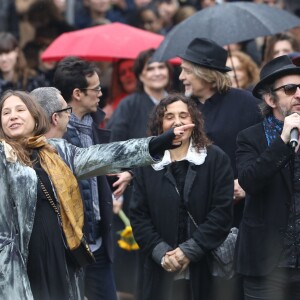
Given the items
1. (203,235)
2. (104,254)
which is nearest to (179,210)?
(203,235)

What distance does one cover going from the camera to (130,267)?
9.63 m

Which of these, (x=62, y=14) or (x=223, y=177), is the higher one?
(x=62, y=14)

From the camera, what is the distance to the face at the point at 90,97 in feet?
25.2

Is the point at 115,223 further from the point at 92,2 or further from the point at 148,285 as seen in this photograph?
the point at 92,2

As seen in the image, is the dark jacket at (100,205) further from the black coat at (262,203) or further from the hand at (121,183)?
the black coat at (262,203)

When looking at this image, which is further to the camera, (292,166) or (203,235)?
(203,235)

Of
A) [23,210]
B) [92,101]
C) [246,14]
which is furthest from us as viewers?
[246,14]

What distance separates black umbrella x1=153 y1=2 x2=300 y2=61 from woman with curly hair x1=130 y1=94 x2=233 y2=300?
5.55 ft

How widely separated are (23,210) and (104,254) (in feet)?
5.42

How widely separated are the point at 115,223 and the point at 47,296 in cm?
352

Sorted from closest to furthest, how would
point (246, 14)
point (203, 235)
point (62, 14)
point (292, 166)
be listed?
point (292, 166) → point (203, 235) → point (246, 14) → point (62, 14)

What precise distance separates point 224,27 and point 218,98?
4.57 ft

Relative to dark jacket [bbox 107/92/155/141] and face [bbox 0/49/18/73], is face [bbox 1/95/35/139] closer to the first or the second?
dark jacket [bbox 107/92/155/141]

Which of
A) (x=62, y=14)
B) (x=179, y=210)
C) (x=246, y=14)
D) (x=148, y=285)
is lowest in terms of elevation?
(x=148, y=285)
